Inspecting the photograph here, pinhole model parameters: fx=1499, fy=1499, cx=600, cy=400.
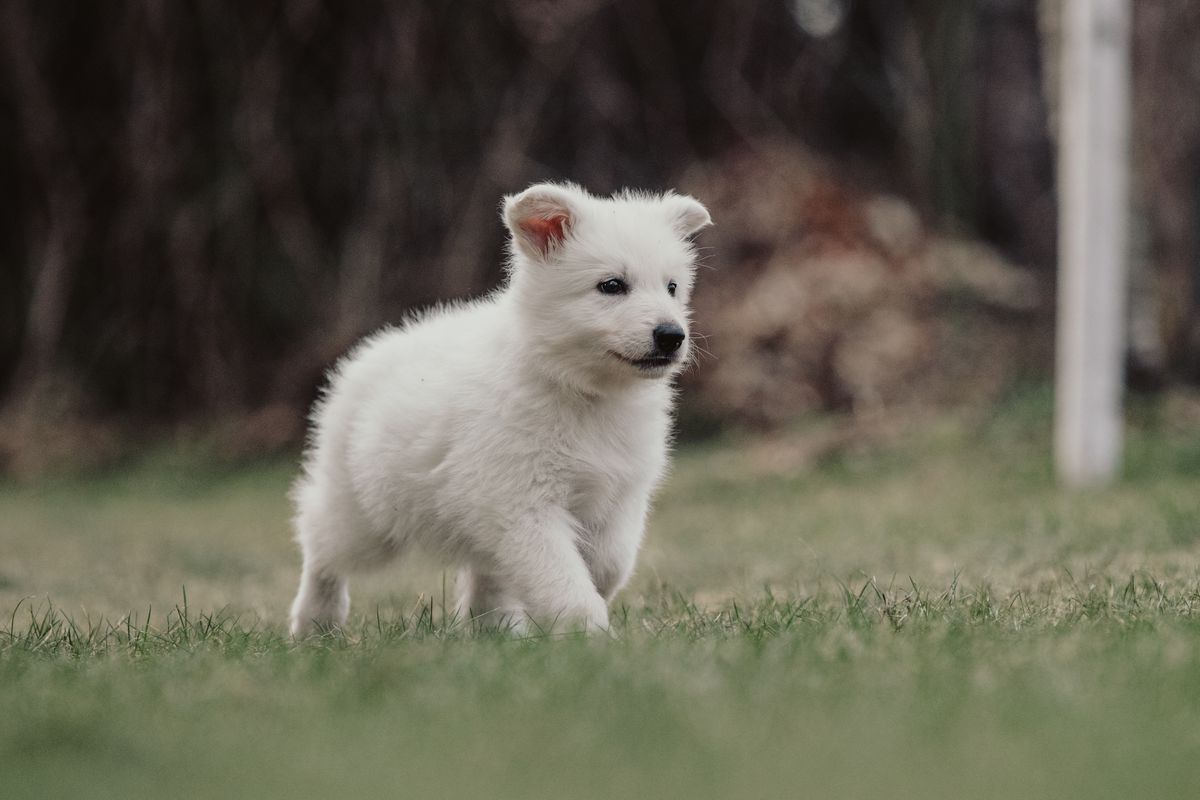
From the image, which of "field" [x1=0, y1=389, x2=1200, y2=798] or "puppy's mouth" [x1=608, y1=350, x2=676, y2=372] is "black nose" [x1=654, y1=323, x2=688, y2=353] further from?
"field" [x1=0, y1=389, x2=1200, y2=798]

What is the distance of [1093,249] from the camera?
720cm

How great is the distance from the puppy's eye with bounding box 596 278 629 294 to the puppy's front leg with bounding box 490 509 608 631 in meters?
0.62

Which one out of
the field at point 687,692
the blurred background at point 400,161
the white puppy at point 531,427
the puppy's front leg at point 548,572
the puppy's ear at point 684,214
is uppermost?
the blurred background at point 400,161

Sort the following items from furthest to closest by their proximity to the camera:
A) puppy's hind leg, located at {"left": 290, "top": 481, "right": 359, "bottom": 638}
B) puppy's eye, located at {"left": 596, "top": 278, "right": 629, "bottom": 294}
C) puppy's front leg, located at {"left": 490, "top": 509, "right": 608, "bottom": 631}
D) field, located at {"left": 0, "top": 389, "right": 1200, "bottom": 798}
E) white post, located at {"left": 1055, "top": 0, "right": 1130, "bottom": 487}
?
white post, located at {"left": 1055, "top": 0, "right": 1130, "bottom": 487} → puppy's hind leg, located at {"left": 290, "top": 481, "right": 359, "bottom": 638} → puppy's eye, located at {"left": 596, "top": 278, "right": 629, "bottom": 294} → puppy's front leg, located at {"left": 490, "top": 509, "right": 608, "bottom": 631} → field, located at {"left": 0, "top": 389, "right": 1200, "bottom": 798}

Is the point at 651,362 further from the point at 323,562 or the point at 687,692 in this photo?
the point at 687,692

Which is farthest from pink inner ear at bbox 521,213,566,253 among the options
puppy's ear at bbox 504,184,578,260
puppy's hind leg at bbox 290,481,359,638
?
puppy's hind leg at bbox 290,481,359,638

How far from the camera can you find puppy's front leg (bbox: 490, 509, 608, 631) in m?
3.60

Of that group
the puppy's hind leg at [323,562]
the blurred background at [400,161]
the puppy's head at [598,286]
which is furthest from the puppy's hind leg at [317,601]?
the blurred background at [400,161]

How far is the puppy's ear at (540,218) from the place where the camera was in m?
4.09

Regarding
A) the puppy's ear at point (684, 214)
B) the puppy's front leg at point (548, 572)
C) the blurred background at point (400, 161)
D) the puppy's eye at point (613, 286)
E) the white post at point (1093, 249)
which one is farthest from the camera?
the blurred background at point (400, 161)

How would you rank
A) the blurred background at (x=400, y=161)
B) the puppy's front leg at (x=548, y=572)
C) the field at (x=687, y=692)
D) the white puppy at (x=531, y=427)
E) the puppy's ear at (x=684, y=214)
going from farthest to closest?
the blurred background at (x=400, y=161), the puppy's ear at (x=684, y=214), the white puppy at (x=531, y=427), the puppy's front leg at (x=548, y=572), the field at (x=687, y=692)

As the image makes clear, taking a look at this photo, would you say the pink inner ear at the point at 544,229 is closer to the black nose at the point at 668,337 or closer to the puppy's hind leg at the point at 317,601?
the black nose at the point at 668,337

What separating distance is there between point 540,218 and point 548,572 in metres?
1.04

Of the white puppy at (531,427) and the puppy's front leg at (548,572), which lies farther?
the white puppy at (531,427)
